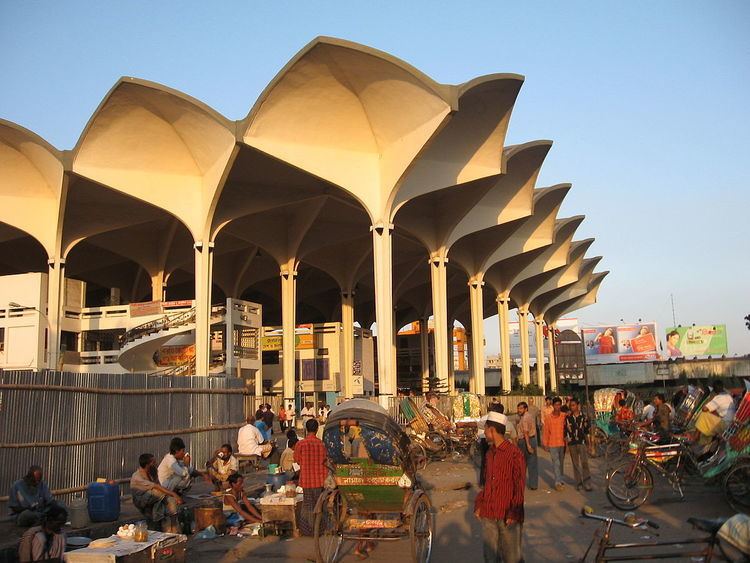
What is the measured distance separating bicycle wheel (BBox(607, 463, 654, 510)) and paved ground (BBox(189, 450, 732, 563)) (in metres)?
0.14

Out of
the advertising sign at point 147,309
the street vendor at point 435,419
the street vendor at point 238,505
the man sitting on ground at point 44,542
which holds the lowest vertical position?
the street vendor at point 238,505

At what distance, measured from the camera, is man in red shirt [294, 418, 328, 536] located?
27.9ft

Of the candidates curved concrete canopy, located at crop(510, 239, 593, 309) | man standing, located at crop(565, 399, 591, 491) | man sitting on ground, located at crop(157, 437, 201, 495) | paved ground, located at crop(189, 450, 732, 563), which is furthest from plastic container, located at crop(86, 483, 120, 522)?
curved concrete canopy, located at crop(510, 239, 593, 309)

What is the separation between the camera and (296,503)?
8703 mm

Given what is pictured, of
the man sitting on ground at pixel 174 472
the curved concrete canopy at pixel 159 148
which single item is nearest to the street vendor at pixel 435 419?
the man sitting on ground at pixel 174 472

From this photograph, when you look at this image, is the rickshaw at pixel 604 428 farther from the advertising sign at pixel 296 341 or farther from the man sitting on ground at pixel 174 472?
the advertising sign at pixel 296 341

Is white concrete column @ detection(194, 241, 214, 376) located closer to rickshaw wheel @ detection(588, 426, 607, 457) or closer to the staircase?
the staircase

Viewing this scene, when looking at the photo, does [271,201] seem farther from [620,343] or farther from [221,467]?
[620,343]

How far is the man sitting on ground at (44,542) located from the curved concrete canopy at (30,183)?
19682mm

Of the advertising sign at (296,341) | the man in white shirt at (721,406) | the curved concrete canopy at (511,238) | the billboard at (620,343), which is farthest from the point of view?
the billboard at (620,343)

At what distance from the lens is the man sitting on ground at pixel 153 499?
8664 millimetres

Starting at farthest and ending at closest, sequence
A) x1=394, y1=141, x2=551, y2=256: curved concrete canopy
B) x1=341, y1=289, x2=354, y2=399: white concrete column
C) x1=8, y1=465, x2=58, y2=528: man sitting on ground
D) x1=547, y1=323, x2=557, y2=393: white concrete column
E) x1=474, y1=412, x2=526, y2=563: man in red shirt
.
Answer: x1=547, y1=323, x2=557, y2=393: white concrete column → x1=341, y1=289, x2=354, y2=399: white concrete column → x1=394, y1=141, x2=551, y2=256: curved concrete canopy → x1=8, y1=465, x2=58, y2=528: man sitting on ground → x1=474, y1=412, x2=526, y2=563: man in red shirt

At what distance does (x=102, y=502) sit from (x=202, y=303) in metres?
17.1

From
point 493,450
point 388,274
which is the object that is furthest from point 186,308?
point 493,450
